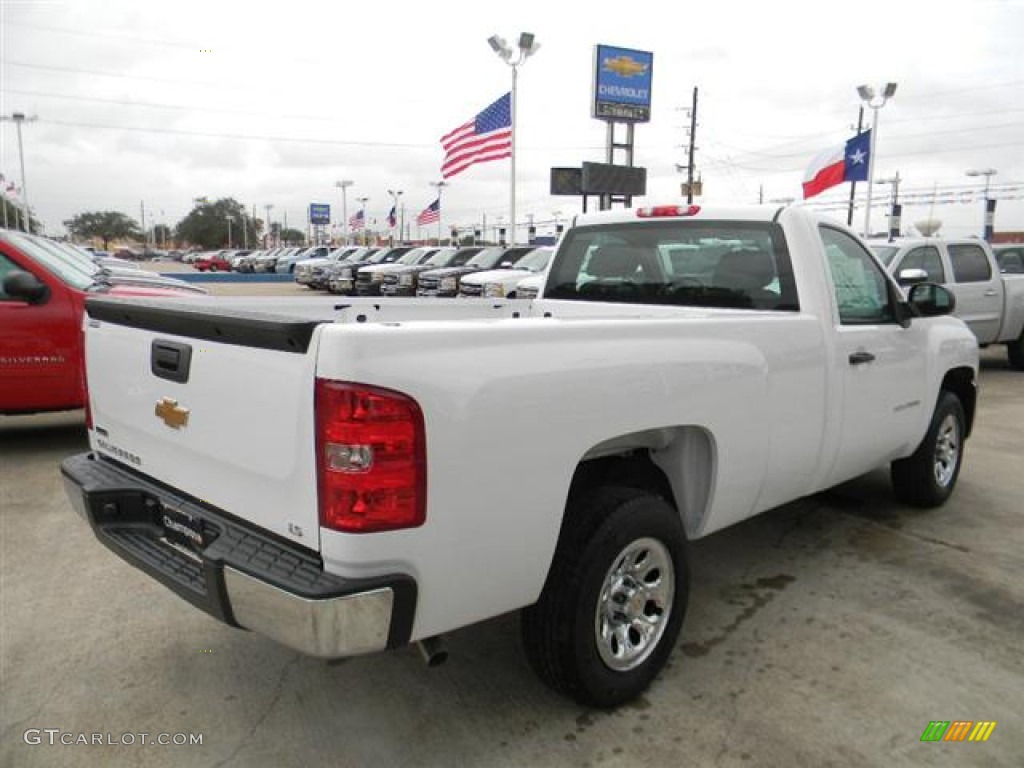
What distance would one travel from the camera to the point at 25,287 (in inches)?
235

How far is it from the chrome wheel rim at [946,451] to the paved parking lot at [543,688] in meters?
0.82

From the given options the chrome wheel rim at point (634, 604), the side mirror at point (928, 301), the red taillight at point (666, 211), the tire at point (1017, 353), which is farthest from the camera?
the tire at point (1017, 353)

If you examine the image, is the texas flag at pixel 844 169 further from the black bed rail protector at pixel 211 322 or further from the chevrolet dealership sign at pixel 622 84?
the black bed rail protector at pixel 211 322

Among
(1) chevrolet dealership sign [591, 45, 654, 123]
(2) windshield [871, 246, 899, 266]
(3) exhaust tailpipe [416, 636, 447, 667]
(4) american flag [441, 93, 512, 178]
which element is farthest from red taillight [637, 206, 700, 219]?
(1) chevrolet dealership sign [591, 45, 654, 123]

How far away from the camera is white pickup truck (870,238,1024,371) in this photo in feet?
35.3

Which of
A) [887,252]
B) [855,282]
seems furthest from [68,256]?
[887,252]

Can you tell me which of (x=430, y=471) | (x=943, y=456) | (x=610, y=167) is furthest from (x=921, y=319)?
(x=610, y=167)

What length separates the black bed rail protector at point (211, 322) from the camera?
2.10 meters

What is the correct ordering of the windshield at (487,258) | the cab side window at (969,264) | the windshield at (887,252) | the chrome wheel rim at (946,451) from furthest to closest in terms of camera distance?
1. the windshield at (487,258)
2. the cab side window at (969,264)
3. the windshield at (887,252)
4. the chrome wheel rim at (946,451)

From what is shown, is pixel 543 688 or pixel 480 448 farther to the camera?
pixel 543 688

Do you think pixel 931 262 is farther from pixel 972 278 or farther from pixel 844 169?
pixel 844 169

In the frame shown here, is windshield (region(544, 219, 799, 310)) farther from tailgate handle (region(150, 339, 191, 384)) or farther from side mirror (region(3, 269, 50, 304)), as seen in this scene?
side mirror (region(3, 269, 50, 304))

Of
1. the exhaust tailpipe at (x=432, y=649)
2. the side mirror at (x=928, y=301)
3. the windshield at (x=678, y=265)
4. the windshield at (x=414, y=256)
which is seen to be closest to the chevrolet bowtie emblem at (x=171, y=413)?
the exhaust tailpipe at (x=432, y=649)

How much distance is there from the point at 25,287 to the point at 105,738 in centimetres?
447
